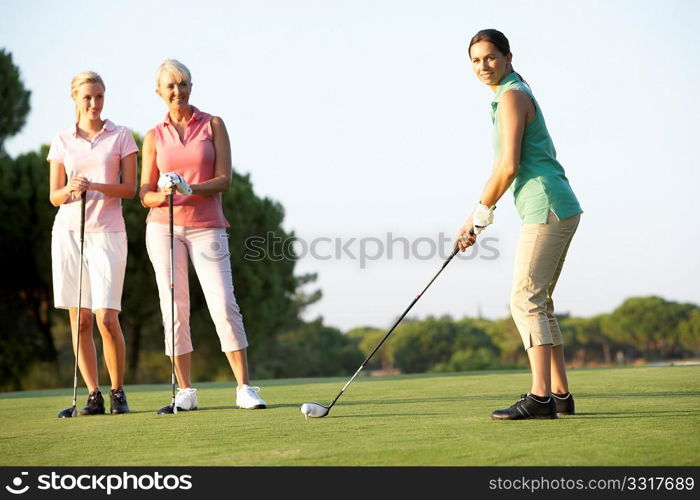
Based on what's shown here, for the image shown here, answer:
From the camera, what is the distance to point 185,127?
19.5ft

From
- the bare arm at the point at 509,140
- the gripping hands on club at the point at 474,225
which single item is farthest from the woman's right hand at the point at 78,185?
the bare arm at the point at 509,140

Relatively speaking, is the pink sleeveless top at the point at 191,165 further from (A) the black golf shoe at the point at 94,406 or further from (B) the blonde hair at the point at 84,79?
(A) the black golf shoe at the point at 94,406

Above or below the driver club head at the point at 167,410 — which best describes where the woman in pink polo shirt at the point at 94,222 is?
above

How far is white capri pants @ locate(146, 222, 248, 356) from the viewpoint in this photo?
5.87 metres

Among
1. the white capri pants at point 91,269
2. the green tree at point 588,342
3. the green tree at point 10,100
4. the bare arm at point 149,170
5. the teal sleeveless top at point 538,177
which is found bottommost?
the green tree at point 588,342

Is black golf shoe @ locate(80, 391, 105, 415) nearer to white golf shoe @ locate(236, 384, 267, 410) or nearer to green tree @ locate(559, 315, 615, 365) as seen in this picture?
white golf shoe @ locate(236, 384, 267, 410)

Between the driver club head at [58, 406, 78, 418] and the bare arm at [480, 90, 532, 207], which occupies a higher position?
the bare arm at [480, 90, 532, 207]

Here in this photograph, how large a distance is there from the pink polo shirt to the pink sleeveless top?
0.28m

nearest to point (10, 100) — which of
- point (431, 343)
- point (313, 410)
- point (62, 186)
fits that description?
point (62, 186)

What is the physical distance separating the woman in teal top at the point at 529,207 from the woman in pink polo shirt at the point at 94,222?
236cm

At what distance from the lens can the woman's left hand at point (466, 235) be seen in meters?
4.75

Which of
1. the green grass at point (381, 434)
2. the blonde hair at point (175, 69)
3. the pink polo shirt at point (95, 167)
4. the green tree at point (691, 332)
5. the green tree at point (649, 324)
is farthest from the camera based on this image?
the green tree at point (649, 324)

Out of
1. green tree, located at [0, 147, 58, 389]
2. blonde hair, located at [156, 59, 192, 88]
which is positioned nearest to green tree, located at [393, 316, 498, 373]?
green tree, located at [0, 147, 58, 389]
